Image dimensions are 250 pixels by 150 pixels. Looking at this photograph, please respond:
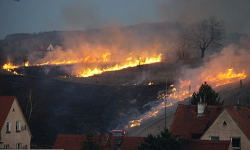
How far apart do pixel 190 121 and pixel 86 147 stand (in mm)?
9008

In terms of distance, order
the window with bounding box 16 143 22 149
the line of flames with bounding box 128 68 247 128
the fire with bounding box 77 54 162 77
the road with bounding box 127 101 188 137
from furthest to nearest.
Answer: the fire with bounding box 77 54 162 77, the line of flames with bounding box 128 68 247 128, the road with bounding box 127 101 188 137, the window with bounding box 16 143 22 149

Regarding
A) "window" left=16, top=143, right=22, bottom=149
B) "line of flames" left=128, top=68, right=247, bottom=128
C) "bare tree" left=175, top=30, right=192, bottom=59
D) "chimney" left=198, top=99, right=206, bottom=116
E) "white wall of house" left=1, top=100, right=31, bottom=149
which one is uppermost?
"bare tree" left=175, top=30, right=192, bottom=59

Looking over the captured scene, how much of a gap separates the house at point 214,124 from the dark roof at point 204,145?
3.87 metres

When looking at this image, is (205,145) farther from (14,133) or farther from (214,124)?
(14,133)

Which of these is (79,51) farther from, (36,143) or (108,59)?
(36,143)

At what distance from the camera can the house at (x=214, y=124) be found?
31672 millimetres

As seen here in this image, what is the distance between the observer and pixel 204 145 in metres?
27.6

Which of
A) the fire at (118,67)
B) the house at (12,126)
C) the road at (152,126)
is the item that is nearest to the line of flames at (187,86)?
the road at (152,126)

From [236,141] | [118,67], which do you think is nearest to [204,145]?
[236,141]

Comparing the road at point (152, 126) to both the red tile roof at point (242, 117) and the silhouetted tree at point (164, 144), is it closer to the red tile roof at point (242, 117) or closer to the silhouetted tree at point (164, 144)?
the red tile roof at point (242, 117)

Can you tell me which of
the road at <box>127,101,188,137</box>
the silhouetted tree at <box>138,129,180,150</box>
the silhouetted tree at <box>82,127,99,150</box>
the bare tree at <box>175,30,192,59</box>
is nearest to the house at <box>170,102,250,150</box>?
the silhouetted tree at <box>138,129,180,150</box>

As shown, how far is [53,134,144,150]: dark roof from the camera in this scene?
29594mm

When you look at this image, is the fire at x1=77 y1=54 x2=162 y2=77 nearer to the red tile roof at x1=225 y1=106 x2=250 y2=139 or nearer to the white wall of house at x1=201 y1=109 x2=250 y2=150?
the red tile roof at x1=225 y1=106 x2=250 y2=139

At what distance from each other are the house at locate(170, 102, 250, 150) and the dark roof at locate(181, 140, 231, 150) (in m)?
3.87
